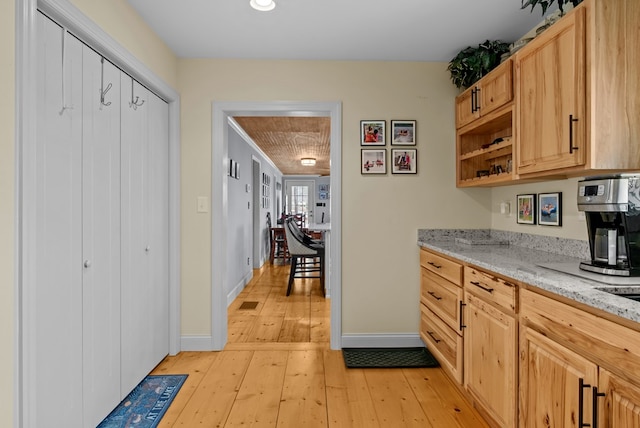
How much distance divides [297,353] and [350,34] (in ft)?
8.00

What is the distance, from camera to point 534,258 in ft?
6.71

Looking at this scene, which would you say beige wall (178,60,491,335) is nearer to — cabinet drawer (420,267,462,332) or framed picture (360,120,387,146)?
framed picture (360,120,387,146)

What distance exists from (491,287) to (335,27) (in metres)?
1.90

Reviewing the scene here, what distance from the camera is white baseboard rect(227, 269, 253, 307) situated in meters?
4.42

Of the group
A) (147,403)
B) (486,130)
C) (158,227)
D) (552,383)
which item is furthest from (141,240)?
(486,130)

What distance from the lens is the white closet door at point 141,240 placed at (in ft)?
7.19

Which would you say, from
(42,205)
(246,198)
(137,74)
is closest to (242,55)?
(137,74)

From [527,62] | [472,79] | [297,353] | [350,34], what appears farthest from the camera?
[297,353]

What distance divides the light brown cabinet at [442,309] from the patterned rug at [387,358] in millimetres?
110

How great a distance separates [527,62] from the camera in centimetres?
199

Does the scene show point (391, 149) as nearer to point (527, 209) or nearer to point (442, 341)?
point (527, 209)

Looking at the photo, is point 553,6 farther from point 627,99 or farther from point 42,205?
point 42,205

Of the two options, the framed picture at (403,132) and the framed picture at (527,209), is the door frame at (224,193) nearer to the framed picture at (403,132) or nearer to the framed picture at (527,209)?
the framed picture at (403,132)

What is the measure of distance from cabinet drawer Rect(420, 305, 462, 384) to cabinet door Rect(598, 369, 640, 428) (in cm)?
107
